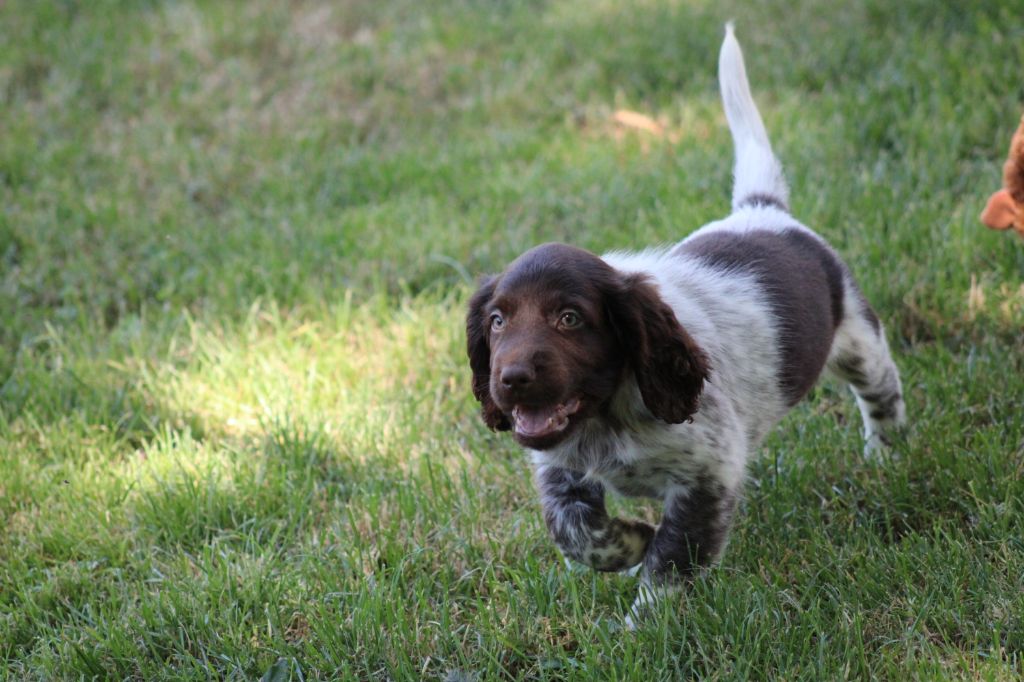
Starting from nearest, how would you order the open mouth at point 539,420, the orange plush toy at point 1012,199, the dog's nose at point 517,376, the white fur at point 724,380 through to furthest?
the dog's nose at point 517,376
the open mouth at point 539,420
the white fur at point 724,380
the orange plush toy at point 1012,199

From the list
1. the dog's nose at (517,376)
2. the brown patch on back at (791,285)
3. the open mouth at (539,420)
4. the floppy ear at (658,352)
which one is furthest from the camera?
the brown patch on back at (791,285)

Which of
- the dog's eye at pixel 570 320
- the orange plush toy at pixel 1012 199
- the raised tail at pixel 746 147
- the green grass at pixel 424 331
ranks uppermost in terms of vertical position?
the dog's eye at pixel 570 320

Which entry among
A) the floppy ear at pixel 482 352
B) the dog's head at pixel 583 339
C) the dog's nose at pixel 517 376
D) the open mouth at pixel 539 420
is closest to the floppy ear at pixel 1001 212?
the dog's head at pixel 583 339

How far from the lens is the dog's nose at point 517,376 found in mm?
2809

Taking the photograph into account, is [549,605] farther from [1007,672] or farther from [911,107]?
[911,107]

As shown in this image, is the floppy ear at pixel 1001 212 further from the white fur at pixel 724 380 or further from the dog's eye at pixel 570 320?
the dog's eye at pixel 570 320

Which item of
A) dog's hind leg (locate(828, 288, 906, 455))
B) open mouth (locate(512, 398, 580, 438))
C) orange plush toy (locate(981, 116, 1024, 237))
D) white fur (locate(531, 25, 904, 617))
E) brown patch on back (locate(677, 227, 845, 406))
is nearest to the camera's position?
open mouth (locate(512, 398, 580, 438))

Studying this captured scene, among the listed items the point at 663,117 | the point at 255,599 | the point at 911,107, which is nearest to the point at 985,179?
the point at 911,107

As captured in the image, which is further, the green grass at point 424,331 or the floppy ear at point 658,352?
the green grass at point 424,331

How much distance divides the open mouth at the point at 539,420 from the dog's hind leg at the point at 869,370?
4.39 feet

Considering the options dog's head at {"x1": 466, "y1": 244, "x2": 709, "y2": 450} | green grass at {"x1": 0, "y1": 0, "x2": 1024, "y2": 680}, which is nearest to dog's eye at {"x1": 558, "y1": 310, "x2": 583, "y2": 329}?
dog's head at {"x1": 466, "y1": 244, "x2": 709, "y2": 450}

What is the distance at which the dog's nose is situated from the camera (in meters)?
2.81

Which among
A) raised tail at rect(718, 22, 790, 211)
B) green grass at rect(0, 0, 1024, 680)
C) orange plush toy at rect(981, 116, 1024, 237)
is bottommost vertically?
green grass at rect(0, 0, 1024, 680)

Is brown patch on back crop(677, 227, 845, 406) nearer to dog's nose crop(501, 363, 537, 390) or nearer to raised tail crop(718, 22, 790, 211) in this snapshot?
raised tail crop(718, 22, 790, 211)
